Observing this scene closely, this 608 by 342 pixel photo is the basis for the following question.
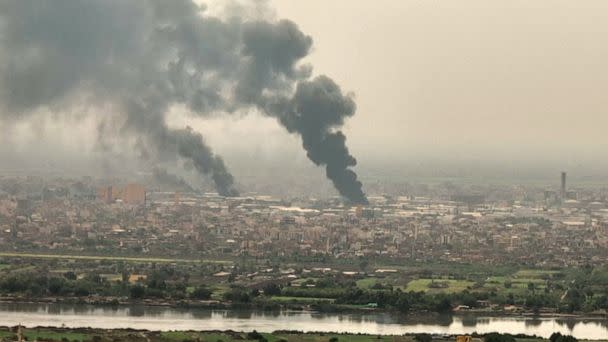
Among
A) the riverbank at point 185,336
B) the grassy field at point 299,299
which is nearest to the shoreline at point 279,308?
the grassy field at point 299,299

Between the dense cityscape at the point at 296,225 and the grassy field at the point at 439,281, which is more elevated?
the dense cityscape at the point at 296,225

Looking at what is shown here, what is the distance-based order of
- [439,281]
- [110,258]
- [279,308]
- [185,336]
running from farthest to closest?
[110,258] → [439,281] → [279,308] → [185,336]

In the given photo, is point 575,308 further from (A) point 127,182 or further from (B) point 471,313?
(A) point 127,182

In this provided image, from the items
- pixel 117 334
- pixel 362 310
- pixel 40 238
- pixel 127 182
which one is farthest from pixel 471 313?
pixel 127 182

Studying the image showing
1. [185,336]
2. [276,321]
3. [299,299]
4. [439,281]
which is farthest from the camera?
[439,281]

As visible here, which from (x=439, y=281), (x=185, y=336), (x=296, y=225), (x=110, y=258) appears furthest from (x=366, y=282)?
A: (x=296, y=225)

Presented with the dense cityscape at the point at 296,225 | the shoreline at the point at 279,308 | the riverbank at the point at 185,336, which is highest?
the dense cityscape at the point at 296,225

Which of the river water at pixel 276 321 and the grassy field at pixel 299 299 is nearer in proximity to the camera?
the river water at pixel 276 321

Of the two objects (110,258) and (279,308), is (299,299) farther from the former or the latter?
(110,258)

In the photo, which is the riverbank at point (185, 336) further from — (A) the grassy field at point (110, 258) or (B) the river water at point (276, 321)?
(A) the grassy field at point (110, 258)
